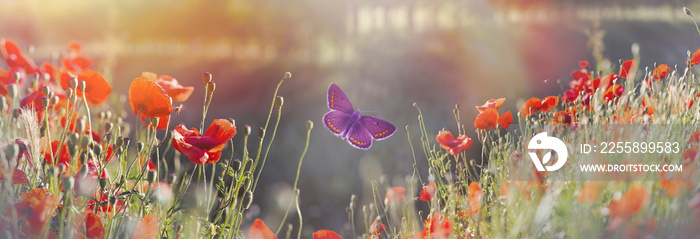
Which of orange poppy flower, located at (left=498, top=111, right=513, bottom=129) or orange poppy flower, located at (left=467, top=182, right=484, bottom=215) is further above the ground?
orange poppy flower, located at (left=498, top=111, right=513, bottom=129)

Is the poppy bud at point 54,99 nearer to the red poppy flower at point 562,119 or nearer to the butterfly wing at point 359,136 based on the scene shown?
the butterfly wing at point 359,136

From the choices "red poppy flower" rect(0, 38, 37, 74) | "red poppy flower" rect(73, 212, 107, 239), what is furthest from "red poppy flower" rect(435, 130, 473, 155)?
"red poppy flower" rect(0, 38, 37, 74)

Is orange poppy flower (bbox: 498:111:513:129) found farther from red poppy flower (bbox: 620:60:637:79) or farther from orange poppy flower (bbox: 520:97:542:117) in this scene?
red poppy flower (bbox: 620:60:637:79)

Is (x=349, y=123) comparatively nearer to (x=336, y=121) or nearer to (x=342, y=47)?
(x=336, y=121)

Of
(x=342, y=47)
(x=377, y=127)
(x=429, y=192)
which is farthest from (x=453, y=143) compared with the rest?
(x=342, y=47)

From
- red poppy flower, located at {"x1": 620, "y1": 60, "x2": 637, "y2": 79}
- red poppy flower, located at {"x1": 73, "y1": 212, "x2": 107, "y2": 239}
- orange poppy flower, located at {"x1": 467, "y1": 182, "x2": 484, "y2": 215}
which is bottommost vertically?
orange poppy flower, located at {"x1": 467, "y1": 182, "x2": 484, "y2": 215}

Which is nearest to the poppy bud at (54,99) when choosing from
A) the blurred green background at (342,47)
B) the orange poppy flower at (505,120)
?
the orange poppy flower at (505,120)
